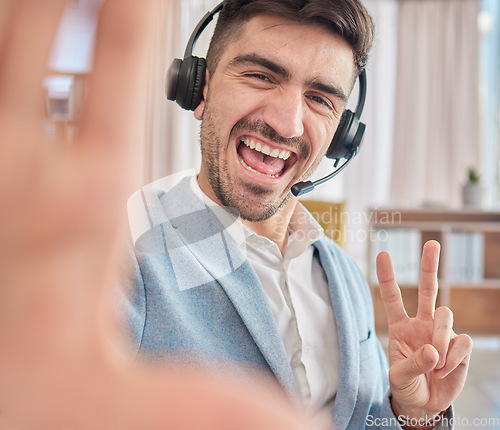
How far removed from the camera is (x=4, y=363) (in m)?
0.12

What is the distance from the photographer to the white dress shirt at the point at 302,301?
0.49 meters

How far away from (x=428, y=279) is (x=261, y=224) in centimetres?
17

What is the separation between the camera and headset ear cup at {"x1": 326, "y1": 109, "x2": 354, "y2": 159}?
1.60 ft

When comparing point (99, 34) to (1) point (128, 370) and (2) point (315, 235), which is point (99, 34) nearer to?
(1) point (128, 370)

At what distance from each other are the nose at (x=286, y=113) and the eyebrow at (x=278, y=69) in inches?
0.6

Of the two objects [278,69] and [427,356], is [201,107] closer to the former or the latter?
[278,69]

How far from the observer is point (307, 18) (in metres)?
0.41

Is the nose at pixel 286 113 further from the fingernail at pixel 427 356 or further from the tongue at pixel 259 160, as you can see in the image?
the fingernail at pixel 427 356

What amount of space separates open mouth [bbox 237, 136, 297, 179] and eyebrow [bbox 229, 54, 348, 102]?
6cm

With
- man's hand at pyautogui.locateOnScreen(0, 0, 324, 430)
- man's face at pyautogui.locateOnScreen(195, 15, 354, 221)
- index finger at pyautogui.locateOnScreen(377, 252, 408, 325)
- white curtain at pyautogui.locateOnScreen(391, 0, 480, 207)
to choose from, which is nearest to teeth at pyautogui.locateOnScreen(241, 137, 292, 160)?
man's face at pyautogui.locateOnScreen(195, 15, 354, 221)

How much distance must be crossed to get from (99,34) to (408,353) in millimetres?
498

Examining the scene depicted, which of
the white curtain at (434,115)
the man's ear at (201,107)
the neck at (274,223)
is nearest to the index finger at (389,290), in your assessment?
the neck at (274,223)

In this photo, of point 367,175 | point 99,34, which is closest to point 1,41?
point 99,34

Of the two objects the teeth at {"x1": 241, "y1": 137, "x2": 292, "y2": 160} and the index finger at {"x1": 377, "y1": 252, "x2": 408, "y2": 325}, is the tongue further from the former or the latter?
the index finger at {"x1": 377, "y1": 252, "x2": 408, "y2": 325}
